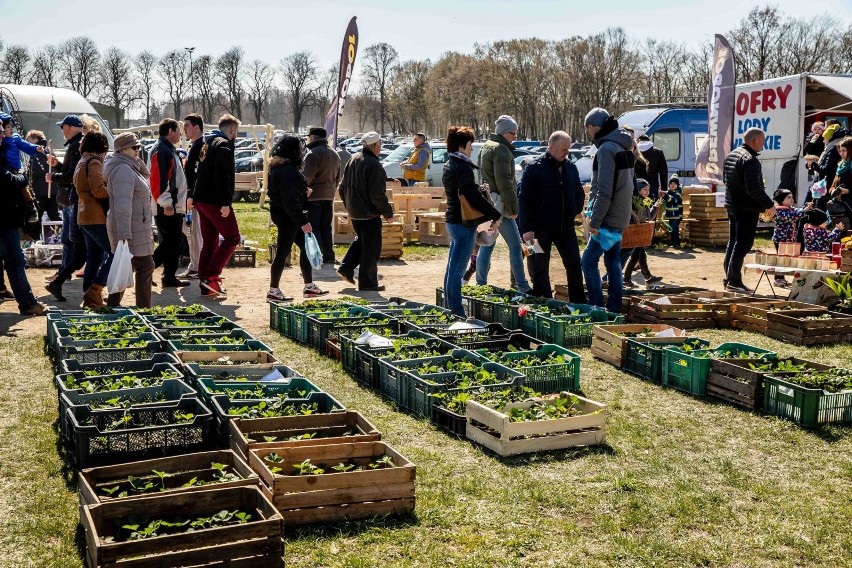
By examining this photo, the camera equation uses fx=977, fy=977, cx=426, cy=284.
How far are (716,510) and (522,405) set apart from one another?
1499 mm

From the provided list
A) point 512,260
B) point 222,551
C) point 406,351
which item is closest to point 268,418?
point 222,551

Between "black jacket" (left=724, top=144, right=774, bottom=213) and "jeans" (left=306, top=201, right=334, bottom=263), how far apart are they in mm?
5447

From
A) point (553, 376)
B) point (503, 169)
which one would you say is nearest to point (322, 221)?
point (503, 169)

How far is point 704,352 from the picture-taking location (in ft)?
24.7

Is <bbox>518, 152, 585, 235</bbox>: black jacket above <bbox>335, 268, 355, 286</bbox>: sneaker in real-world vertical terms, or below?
above

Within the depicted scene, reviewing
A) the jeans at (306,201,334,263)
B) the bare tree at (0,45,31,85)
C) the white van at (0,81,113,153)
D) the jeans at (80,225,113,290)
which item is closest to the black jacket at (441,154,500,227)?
the jeans at (80,225,113,290)

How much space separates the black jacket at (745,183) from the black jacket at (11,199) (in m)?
7.74

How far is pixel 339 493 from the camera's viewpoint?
4.79 metres

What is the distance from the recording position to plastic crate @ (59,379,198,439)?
226 inches

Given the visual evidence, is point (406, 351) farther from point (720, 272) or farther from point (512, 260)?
point (720, 272)

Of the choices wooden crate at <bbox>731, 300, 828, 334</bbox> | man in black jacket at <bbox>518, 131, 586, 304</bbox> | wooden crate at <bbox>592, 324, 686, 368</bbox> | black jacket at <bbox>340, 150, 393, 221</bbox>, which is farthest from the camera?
black jacket at <bbox>340, 150, 393, 221</bbox>

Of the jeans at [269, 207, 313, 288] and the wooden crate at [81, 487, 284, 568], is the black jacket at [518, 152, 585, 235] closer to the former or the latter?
the jeans at [269, 207, 313, 288]

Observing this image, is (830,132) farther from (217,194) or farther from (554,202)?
(217,194)

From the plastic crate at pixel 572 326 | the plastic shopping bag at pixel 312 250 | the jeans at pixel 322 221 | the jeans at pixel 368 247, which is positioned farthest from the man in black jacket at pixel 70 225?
the plastic crate at pixel 572 326
